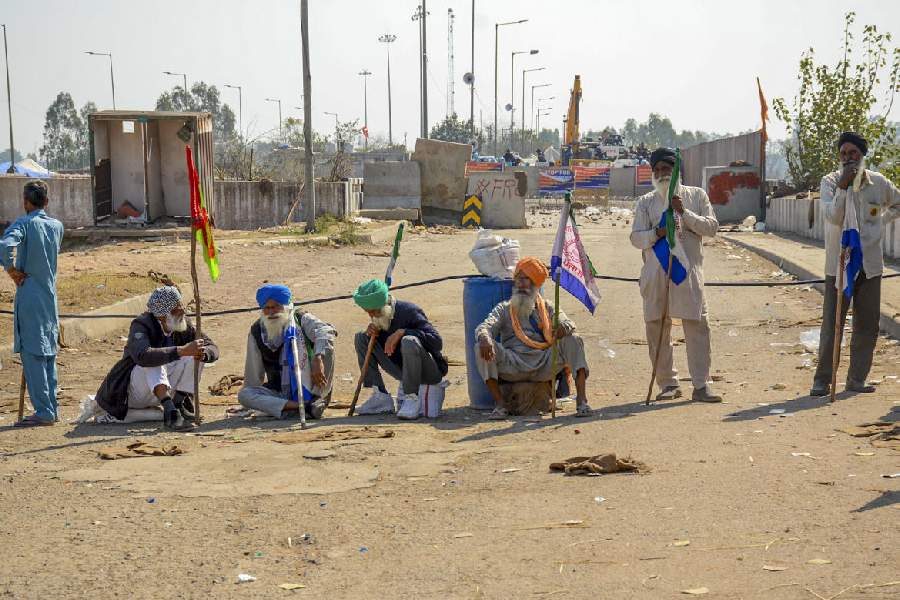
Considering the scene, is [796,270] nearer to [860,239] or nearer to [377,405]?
[860,239]

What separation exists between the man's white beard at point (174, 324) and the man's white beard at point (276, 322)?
1.86ft

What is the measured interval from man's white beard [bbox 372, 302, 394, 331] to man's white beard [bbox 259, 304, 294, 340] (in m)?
0.63

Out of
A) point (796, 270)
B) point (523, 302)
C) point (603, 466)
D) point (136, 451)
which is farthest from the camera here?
point (796, 270)

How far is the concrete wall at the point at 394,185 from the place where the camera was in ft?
115

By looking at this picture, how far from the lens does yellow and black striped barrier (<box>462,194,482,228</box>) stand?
1359 inches

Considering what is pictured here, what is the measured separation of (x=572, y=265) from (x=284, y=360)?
7.37 feet

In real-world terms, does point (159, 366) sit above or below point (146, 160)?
below

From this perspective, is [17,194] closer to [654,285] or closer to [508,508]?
[654,285]

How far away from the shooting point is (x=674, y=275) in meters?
8.70

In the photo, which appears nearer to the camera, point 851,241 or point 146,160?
point 851,241

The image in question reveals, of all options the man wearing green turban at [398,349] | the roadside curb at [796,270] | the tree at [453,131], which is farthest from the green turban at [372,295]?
the tree at [453,131]

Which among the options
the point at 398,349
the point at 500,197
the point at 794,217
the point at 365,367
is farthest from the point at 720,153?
the point at 365,367

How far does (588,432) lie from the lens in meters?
7.62

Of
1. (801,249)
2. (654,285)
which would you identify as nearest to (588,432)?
(654,285)
